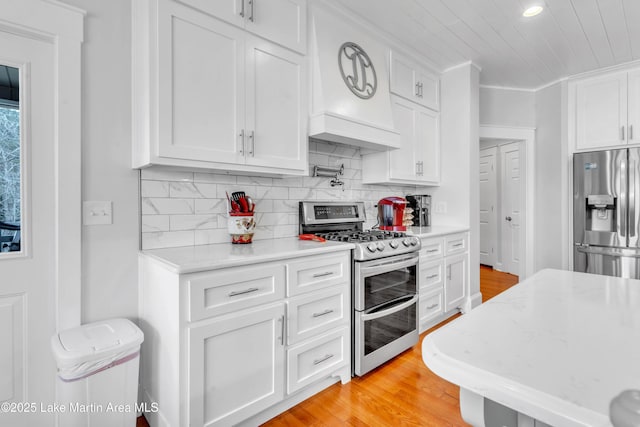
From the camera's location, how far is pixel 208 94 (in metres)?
1.76

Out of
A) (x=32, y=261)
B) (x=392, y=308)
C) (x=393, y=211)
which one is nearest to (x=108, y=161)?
(x=32, y=261)

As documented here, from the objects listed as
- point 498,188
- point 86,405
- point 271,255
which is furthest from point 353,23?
point 498,188

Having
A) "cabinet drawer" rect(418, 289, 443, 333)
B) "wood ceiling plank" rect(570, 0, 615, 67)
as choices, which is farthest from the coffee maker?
"wood ceiling plank" rect(570, 0, 615, 67)

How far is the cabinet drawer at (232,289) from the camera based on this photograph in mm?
1438

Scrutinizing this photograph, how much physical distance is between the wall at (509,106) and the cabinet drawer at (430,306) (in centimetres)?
232

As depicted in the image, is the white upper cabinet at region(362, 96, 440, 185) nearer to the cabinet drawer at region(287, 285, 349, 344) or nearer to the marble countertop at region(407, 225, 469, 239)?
the marble countertop at region(407, 225, 469, 239)

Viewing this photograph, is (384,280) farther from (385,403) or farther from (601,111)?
(601,111)

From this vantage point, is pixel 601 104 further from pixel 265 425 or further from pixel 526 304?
pixel 265 425

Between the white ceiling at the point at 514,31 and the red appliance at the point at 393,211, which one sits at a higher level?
the white ceiling at the point at 514,31

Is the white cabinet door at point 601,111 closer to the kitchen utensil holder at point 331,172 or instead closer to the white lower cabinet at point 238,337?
the kitchen utensil holder at point 331,172

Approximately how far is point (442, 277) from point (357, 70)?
6.29 feet

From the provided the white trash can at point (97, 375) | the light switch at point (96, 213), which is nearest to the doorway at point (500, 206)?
the light switch at point (96, 213)

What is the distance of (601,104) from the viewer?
3.51 meters

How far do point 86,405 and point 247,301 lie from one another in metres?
0.74
